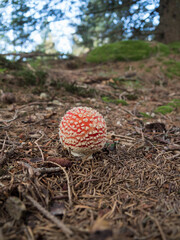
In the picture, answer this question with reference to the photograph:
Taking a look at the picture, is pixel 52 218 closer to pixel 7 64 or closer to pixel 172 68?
pixel 7 64

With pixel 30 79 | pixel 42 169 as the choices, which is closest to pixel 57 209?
pixel 42 169

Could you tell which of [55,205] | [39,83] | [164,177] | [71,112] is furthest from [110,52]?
[55,205]

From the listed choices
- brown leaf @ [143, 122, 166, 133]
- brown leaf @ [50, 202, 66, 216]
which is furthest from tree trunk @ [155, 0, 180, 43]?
brown leaf @ [50, 202, 66, 216]

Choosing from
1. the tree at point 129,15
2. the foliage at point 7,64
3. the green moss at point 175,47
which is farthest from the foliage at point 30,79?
the green moss at point 175,47

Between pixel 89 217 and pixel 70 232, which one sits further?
pixel 89 217

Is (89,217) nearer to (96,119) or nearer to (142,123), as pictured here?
(96,119)

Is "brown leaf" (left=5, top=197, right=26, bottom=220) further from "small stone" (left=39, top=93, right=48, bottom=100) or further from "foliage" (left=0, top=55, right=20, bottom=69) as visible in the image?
"foliage" (left=0, top=55, right=20, bottom=69)
